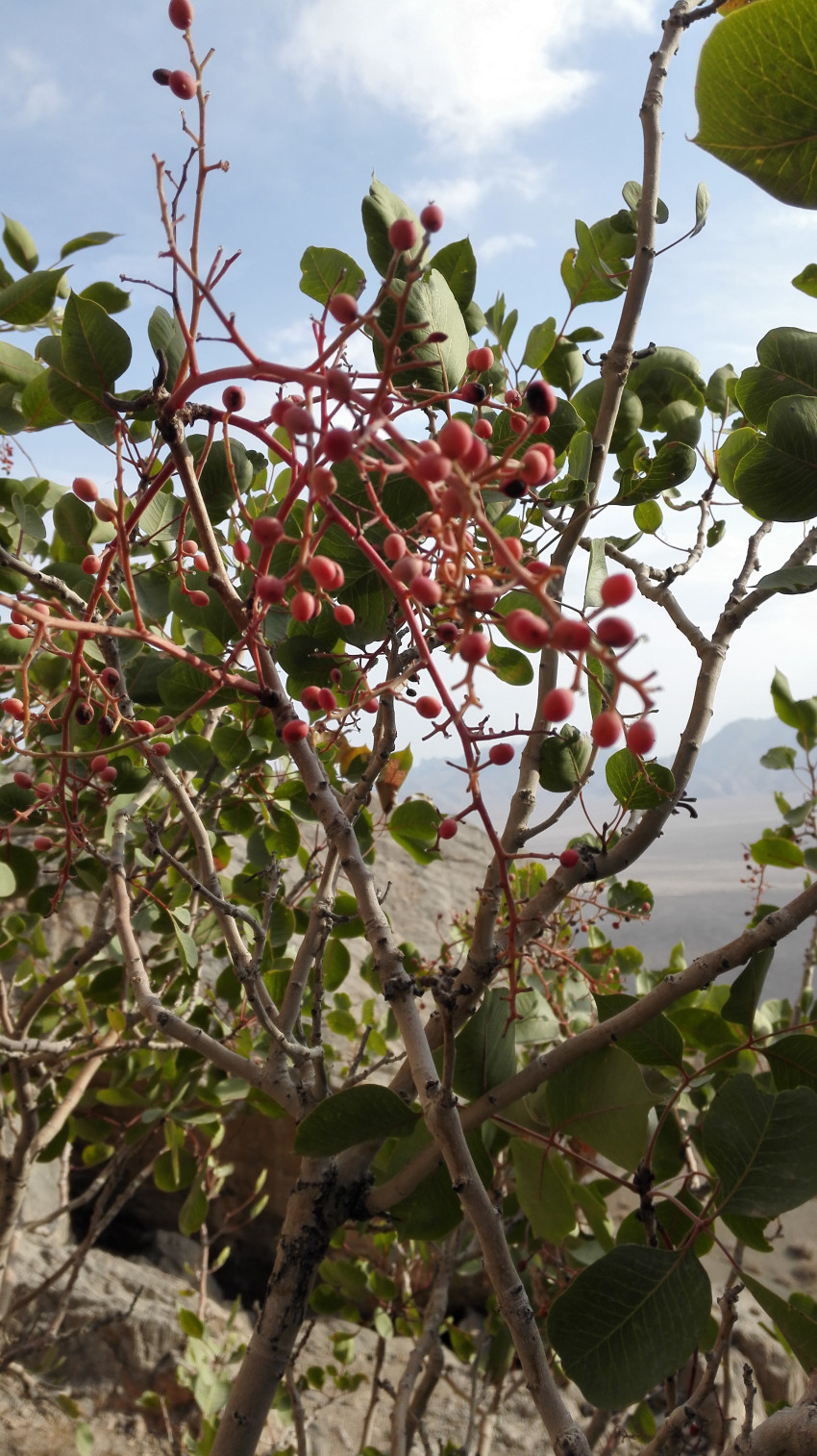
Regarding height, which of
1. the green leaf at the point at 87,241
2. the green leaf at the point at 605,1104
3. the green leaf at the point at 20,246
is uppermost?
A: the green leaf at the point at 20,246

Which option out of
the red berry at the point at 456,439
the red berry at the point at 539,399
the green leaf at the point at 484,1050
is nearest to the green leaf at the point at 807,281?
the red berry at the point at 539,399

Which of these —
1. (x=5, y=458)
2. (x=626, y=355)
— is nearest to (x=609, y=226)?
(x=626, y=355)

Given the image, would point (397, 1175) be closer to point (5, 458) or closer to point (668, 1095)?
point (668, 1095)

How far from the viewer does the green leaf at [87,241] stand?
0.87m

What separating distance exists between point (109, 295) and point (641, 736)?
67 cm

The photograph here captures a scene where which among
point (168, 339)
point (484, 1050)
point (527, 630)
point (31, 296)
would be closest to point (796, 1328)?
point (484, 1050)

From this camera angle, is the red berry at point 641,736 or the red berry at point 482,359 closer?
the red berry at point 641,736

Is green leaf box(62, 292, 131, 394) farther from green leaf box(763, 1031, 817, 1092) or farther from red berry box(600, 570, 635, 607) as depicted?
green leaf box(763, 1031, 817, 1092)

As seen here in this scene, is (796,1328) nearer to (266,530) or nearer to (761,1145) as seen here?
(761,1145)

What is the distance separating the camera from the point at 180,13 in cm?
47

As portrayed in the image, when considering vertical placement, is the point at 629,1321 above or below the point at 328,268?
below

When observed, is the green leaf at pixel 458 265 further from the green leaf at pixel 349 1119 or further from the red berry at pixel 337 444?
the green leaf at pixel 349 1119

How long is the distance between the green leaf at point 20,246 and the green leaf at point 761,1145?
3.44 feet

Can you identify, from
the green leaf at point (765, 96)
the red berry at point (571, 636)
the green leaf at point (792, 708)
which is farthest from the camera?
the green leaf at point (792, 708)
